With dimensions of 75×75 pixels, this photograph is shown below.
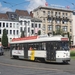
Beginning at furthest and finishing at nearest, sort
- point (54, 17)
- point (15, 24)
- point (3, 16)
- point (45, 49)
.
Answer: point (54, 17) < point (3, 16) < point (15, 24) < point (45, 49)

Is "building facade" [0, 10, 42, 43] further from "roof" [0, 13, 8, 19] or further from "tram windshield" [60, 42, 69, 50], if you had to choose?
"tram windshield" [60, 42, 69, 50]

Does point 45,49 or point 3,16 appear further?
point 3,16

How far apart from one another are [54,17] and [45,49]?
72.7m

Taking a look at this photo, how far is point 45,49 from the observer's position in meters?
26.7

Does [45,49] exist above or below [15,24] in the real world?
below

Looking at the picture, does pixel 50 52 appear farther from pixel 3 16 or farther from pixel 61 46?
pixel 3 16

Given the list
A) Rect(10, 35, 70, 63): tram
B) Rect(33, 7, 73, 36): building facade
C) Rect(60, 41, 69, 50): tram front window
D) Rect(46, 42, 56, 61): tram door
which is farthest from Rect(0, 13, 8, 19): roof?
Rect(60, 41, 69, 50): tram front window

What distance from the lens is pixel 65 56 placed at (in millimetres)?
25172

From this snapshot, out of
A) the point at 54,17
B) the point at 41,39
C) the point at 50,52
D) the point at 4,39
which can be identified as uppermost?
the point at 54,17

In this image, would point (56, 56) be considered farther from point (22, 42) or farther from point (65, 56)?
point (22, 42)

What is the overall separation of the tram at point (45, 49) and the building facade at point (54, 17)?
62.0 meters

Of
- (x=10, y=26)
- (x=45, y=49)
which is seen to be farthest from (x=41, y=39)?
(x=10, y=26)

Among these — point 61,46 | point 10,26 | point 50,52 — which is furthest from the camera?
point 10,26

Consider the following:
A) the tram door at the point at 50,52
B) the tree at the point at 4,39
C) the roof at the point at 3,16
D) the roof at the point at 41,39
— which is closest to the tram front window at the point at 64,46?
the roof at the point at 41,39
